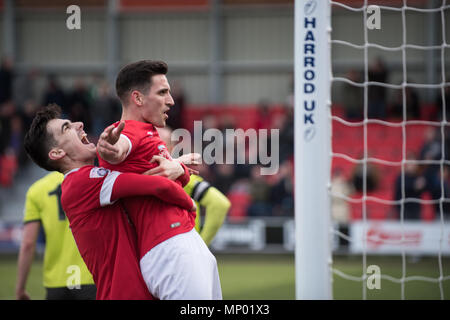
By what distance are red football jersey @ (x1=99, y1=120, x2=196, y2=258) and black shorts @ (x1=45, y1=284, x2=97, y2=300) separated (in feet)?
3.93

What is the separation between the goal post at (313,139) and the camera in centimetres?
347

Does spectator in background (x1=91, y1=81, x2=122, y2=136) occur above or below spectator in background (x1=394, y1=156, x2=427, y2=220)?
above

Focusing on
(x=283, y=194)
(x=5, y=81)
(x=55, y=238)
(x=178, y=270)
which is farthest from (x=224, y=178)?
(x=178, y=270)

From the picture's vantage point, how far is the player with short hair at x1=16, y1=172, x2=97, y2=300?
4.20 meters

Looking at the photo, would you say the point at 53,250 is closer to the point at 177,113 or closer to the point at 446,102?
the point at 177,113

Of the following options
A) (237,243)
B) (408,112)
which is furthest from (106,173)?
(408,112)

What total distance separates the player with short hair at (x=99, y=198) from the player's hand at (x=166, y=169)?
0.28 feet

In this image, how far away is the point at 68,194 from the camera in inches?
122

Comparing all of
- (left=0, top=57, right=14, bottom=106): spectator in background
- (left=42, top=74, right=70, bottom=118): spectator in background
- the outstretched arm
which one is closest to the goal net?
the outstretched arm

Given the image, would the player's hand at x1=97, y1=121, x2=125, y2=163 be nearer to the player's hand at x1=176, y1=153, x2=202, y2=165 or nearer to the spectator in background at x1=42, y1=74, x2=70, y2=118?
the player's hand at x1=176, y1=153, x2=202, y2=165

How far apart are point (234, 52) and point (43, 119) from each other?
15289mm

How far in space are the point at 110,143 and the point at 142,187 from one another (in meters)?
0.29

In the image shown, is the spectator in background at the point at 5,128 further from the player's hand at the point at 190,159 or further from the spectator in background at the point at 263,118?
the player's hand at the point at 190,159
